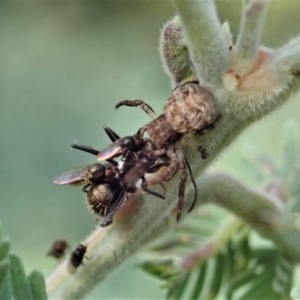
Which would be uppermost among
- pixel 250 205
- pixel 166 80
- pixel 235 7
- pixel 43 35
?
pixel 43 35

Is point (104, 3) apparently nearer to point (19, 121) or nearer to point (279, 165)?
point (19, 121)

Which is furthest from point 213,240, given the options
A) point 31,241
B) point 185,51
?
point 31,241

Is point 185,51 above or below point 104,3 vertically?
below

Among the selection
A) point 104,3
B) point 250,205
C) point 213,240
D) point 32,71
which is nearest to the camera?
point 250,205

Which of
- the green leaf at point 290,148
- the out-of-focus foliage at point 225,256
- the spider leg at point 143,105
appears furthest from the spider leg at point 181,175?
the green leaf at point 290,148

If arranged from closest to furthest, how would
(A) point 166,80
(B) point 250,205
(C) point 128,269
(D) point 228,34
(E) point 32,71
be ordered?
1. (D) point 228,34
2. (B) point 250,205
3. (C) point 128,269
4. (A) point 166,80
5. (E) point 32,71

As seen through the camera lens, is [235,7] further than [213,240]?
Yes

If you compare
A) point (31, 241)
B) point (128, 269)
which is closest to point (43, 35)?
point (31, 241)
